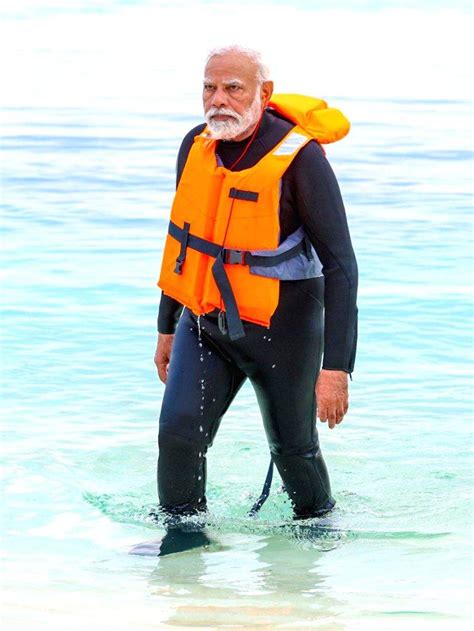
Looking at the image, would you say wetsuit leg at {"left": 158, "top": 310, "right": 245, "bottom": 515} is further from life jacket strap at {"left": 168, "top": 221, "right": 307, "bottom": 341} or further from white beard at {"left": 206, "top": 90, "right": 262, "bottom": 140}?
white beard at {"left": 206, "top": 90, "right": 262, "bottom": 140}

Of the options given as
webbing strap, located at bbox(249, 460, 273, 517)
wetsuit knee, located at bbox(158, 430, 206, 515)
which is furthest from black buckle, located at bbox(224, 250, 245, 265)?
webbing strap, located at bbox(249, 460, 273, 517)

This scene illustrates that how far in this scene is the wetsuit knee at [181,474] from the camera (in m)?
4.95

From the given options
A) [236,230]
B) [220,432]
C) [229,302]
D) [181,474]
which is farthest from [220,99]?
[220,432]

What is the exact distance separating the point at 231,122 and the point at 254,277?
1.74 ft

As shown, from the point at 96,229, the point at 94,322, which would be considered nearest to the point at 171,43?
the point at 96,229

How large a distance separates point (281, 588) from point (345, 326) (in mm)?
921

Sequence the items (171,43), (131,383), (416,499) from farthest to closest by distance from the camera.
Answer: (171,43) < (131,383) < (416,499)

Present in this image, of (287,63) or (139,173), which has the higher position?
(287,63)

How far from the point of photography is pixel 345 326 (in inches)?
186

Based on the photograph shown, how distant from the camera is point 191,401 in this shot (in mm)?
4902

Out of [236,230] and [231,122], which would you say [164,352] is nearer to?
[236,230]

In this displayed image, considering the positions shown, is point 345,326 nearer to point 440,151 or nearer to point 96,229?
point 96,229

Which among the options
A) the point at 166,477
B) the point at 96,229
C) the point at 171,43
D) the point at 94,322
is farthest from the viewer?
the point at 171,43

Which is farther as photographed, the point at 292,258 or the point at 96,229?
the point at 96,229
